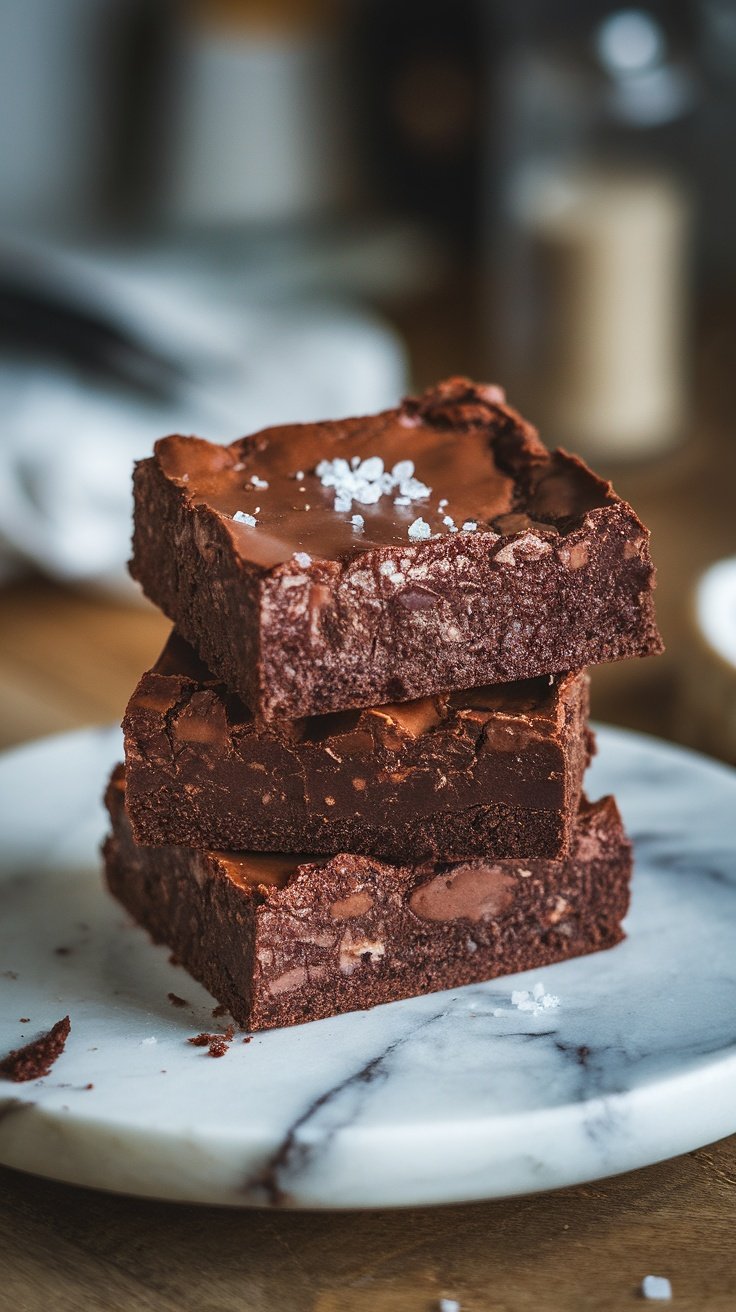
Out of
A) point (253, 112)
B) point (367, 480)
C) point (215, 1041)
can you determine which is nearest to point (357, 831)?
point (215, 1041)

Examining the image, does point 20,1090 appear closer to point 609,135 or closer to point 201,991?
point 201,991

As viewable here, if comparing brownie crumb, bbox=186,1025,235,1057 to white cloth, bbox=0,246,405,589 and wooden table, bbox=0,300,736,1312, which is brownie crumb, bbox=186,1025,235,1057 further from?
white cloth, bbox=0,246,405,589

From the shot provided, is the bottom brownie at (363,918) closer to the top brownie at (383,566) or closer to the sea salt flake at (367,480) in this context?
the top brownie at (383,566)

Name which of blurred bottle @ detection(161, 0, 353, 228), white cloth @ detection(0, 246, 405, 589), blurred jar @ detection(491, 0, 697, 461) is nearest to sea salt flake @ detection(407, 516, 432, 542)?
white cloth @ detection(0, 246, 405, 589)

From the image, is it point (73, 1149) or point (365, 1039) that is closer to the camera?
point (73, 1149)

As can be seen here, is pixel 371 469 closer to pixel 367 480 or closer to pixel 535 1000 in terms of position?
pixel 367 480

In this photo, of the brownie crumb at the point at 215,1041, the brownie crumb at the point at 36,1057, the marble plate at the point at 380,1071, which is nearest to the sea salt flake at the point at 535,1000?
the marble plate at the point at 380,1071

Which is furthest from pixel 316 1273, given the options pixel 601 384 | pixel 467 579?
pixel 601 384
